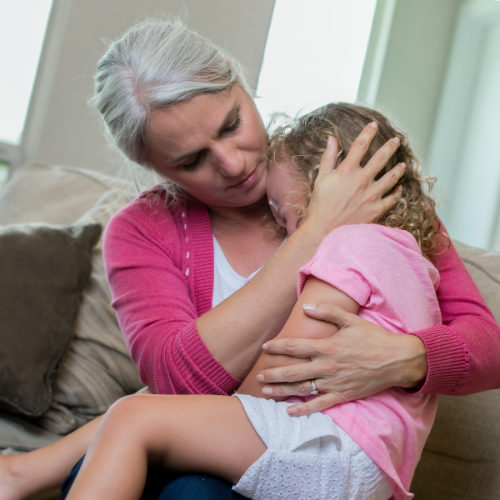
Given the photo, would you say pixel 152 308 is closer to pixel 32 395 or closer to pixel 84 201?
pixel 32 395

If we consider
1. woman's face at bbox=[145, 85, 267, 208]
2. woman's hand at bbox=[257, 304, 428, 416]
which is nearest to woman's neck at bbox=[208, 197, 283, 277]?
woman's face at bbox=[145, 85, 267, 208]

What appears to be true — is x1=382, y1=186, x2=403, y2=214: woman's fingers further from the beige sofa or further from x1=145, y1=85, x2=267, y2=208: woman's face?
the beige sofa

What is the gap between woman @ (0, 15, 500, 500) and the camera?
0.86 metres

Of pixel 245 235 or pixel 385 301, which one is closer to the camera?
pixel 385 301

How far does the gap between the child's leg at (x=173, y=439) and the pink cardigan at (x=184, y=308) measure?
178 mm

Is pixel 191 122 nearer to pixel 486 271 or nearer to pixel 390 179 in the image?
pixel 390 179

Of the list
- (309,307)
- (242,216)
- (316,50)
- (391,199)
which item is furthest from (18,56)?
(309,307)

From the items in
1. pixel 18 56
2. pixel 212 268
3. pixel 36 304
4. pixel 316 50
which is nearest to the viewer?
pixel 212 268

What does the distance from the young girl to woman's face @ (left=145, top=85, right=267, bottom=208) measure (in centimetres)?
29

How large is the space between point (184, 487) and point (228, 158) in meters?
0.62

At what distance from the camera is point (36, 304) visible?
1.51 m

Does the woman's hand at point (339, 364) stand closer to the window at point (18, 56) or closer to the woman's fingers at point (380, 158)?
the woman's fingers at point (380, 158)

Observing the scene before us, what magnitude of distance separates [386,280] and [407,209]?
0.26 metres

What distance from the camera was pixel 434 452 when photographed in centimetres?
133
